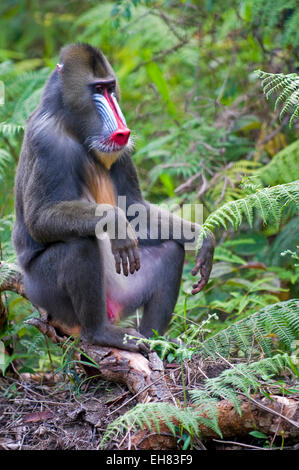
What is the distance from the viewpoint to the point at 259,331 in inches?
144

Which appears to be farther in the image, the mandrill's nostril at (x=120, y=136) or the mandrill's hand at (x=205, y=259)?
the mandrill's hand at (x=205, y=259)

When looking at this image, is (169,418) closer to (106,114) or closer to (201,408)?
(201,408)

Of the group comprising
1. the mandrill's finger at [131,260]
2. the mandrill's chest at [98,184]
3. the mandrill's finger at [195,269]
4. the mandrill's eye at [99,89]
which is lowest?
the mandrill's finger at [195,269]

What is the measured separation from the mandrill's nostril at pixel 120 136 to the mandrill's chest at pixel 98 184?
34 centimetres

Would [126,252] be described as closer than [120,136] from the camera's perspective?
Yes

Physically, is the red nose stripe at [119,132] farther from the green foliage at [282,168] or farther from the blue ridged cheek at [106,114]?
the green foliage at [282,168]

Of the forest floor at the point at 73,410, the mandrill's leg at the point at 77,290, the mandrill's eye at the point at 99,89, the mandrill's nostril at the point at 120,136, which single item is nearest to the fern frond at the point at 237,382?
the forest floor at the point at 73,410

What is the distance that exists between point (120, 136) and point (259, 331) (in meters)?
1.69

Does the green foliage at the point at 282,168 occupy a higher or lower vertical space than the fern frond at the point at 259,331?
higher

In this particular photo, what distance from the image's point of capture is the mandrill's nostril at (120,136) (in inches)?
166

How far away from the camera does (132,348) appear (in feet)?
13.1

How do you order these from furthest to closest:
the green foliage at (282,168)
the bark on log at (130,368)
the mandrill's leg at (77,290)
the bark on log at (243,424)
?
the green foliage at (282,168), the mandrill's leg at (77,290), the bark on log at (130,368), the bark on log at (243,424)

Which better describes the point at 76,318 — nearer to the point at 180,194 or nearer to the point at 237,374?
the point at 237,374

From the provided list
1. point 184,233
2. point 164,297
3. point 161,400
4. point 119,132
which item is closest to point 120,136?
point 119,132
